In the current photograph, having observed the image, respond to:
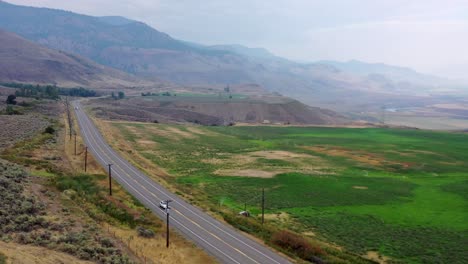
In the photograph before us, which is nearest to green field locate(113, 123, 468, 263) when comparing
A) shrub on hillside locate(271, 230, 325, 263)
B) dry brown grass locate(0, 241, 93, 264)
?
shrub on hillside locate(271, 230, 325, 263)

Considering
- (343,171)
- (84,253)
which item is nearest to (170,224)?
(84,253)

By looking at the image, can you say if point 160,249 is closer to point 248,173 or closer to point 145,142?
point 248,173

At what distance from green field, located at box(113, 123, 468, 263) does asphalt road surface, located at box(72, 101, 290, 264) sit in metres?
6.99

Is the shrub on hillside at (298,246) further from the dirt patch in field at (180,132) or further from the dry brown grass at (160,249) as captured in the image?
the dirt patch in field at (180,132)

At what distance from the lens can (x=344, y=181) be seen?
77.7 metres

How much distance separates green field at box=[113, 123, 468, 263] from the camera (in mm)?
50188

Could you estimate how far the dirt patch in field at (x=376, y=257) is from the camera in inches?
1682

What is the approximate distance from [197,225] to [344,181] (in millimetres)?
37686

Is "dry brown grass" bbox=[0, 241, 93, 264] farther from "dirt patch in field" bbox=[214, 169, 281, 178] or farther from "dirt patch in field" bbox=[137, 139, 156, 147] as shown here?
"dirt patch in field" bbox=[137, 139, 156, 147]

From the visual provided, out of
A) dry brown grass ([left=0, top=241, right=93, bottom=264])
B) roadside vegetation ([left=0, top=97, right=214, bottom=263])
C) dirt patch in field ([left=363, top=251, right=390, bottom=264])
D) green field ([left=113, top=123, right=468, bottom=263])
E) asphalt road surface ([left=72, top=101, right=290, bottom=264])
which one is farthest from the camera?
green field ([left=113, top=123, right=468, bottom=263])

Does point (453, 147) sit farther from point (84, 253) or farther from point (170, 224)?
point (84, 253)

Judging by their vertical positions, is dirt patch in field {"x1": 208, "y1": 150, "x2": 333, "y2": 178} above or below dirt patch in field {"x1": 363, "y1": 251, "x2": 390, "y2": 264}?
above

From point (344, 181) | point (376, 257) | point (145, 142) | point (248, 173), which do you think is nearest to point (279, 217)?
point (376, 257)

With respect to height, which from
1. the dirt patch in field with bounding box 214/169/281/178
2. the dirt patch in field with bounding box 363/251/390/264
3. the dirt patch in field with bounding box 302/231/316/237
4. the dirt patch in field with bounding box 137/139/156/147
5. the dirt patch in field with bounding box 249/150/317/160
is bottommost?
the dirt patch in field with bounding box 363/251/390/264
